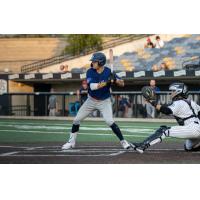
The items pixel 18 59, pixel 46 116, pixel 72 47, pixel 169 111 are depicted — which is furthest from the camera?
pixel 72 47

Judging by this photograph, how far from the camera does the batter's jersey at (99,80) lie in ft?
22.7

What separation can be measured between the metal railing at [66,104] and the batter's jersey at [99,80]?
5.78 m

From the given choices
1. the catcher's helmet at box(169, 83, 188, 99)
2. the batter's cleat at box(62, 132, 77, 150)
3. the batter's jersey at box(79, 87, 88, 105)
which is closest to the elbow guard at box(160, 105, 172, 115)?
the catcher's helmet at box(169, 83, 188, 99)

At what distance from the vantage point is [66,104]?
13484 millimetres

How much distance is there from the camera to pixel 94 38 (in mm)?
13625

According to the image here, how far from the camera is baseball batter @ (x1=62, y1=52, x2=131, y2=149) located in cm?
685

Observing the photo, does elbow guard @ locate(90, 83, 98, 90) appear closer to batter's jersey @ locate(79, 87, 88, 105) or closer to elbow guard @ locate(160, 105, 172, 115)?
elbow guard @ locate(160, 105, 172, 115)

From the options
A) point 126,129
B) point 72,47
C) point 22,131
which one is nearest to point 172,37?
point 72,47

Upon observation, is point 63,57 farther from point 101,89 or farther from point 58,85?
point 101,89

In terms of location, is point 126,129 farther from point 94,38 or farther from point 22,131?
point 94,38

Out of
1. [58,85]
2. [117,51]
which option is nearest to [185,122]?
[58,85]

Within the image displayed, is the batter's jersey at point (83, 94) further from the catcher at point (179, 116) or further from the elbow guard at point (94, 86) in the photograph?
the catcher at point (179, 116)

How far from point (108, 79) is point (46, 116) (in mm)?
6696

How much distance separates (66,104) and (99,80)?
663 cm
